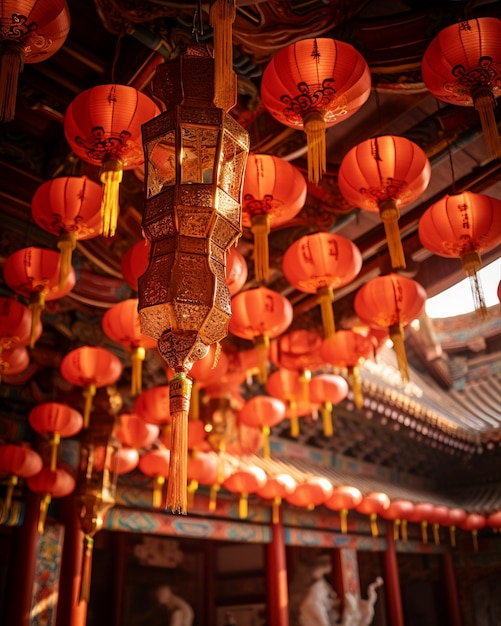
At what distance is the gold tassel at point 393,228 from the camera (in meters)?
3.73

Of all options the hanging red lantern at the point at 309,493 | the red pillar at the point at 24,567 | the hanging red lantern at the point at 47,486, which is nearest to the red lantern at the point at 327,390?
the hanging red lantern at the point at 309,493

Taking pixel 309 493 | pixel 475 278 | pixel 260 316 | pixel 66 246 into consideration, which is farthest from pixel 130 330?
pixel 309 493

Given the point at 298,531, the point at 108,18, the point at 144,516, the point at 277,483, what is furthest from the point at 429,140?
the point at 298,531

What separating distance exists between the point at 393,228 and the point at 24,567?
231 inches

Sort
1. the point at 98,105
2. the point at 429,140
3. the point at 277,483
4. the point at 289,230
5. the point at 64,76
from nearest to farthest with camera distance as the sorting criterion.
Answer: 1. the point at 98,105
2. the point at 64,76
3. the point at 429,140
4. the point at 289,230
5. the point at 277,483

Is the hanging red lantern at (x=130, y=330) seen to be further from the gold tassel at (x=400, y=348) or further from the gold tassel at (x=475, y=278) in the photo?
the gold tassel at (x=475, y=278)

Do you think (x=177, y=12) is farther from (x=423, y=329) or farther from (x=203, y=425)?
(x=423, y=329)

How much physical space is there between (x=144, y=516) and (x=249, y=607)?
460 cm

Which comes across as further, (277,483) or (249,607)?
(249,607)

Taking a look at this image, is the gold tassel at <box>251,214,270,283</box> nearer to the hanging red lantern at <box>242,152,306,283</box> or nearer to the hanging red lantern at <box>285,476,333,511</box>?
the hanging red lantern at <box>242,152,306,283</box>

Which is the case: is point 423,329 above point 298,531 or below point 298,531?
above

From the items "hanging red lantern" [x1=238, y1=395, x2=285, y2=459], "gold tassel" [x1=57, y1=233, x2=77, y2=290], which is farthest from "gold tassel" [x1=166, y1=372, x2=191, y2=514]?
"hanging red lantern" [x1=238, y1=395, x2=285, y2=459]

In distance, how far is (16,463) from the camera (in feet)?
21.8

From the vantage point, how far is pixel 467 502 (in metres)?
13.0
